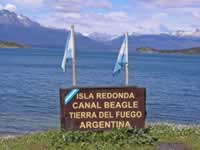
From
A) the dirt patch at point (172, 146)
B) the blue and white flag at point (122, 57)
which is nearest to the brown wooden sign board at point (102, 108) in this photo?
the blue and white flag at point (122, 57)

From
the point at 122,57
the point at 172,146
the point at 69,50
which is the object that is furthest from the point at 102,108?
the point at 172,146

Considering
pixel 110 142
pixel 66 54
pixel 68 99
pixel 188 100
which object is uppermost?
pixel 66 54

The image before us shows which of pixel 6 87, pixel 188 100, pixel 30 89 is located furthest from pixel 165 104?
pixel 6 87

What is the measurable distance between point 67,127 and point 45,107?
2622 cm

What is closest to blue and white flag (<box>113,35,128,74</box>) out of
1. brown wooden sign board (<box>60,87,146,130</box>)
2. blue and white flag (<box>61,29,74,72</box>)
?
brown wooden sign board (<box>60,87,146,130</box>)

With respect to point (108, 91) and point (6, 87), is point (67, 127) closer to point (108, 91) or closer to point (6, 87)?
point (108, 91)

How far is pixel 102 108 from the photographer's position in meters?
18.8

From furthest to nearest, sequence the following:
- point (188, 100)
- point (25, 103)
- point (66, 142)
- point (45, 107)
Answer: point (188, 100) → point (25, 103) → point (45, 107) → point (66, 142)

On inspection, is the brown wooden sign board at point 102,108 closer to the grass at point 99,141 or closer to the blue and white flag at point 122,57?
the grass at point 99,141

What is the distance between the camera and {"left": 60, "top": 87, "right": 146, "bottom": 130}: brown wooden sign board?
61.0 feet

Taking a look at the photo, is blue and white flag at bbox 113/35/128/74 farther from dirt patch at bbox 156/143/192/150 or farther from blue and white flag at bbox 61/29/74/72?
dirt patch at bbox 156/143/192/150

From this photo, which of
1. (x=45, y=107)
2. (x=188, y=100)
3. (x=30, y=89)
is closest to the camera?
(x=45, y=107)

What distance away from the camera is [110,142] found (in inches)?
712

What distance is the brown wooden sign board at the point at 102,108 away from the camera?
61.0ft
